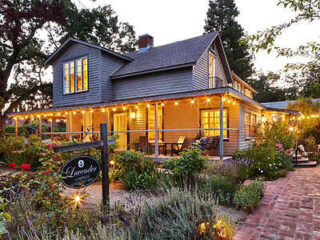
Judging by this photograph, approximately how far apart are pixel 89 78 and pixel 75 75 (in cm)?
144

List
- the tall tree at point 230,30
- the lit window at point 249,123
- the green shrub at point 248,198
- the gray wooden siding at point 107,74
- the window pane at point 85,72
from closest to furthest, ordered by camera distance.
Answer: the green shrub at point 248,198 < the lit window at point 249,123 < the gray wooden siding at point 107,74 < the window pane at point 85,72 < the tall tree at point 230,30

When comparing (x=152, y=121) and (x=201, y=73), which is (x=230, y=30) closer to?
(x=201, y=73)

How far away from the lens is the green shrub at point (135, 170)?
5.49 metres

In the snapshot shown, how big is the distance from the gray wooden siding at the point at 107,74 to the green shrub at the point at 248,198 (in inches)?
409

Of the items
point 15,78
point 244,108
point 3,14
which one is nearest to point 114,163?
point 244,108

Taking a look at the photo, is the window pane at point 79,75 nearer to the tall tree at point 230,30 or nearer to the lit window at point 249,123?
the lit window at point 249,123

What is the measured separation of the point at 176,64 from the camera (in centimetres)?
1145

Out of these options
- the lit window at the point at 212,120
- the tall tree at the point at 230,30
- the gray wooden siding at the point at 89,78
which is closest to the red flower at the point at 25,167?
the gray wooden siding at the point at 89,78

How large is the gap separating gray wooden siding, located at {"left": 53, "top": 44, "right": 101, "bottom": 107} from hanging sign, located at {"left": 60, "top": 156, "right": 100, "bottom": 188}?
10.4m

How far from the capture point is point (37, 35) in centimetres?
2086

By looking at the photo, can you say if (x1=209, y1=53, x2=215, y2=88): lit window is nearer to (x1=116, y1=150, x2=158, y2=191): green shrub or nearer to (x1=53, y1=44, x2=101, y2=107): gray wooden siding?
(x1=53, y1=44, x2=101, y2=107): gray wooden siding

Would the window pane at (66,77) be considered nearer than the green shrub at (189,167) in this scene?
→ No

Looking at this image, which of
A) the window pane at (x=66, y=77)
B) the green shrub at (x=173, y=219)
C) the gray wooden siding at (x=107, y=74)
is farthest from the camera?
the window pane at (x=66, y=77)

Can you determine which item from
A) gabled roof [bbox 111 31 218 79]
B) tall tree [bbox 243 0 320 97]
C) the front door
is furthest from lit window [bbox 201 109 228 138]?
tall tree [bbox 243 0 320 97]
